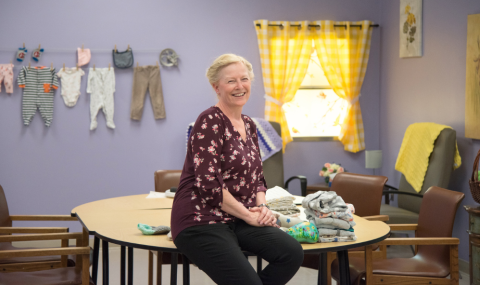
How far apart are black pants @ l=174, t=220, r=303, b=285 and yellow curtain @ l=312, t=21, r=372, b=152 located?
3.33 meters

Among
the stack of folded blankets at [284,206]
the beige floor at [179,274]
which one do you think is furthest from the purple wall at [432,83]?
the stack of folded blankets at [284,206]

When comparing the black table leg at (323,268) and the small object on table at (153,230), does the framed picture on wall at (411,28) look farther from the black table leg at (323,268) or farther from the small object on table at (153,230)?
the small object on table at (153,230)

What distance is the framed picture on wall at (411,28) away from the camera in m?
4.32

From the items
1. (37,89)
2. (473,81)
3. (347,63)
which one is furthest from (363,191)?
(37,89)

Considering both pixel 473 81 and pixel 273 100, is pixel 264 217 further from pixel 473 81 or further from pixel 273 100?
pixel 273 100

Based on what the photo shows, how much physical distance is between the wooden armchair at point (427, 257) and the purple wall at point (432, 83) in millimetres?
1331

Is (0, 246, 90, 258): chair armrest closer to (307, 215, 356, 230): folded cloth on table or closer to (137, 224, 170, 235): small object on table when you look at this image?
(137, 224, 170, 235): small object on table

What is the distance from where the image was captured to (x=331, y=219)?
6.32 ft

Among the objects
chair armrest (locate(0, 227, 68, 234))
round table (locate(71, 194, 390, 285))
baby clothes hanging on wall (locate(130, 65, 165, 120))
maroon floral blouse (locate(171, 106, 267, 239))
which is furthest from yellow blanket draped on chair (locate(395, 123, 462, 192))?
chair armrest (locate(0, 227, 68, 234))

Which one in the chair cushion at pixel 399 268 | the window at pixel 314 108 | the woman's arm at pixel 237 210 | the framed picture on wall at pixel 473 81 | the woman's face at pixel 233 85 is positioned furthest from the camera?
the window at pixel 314 108

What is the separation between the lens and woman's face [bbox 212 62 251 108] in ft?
6.27

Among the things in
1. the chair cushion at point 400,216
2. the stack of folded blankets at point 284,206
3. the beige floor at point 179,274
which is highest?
the stack of folded blankets at point 284,206

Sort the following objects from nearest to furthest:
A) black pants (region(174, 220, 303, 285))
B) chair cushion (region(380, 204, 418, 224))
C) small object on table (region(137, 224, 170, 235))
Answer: black pants (region(174, 220, 303, 285)), small object on table (region(137, 224, 170, 235)), chair cushion (region(380, 204, 418, 224))

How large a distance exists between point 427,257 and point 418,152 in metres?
1.64
